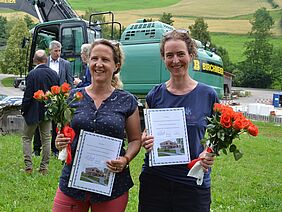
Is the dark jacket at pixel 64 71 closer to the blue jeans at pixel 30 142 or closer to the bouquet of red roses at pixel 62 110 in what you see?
the blue jeans at pixel 30 142

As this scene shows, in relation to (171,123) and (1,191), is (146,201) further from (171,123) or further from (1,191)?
(1,191)

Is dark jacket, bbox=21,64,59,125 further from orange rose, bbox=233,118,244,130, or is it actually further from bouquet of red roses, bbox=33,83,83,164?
orange rose, bbox=233,118,244,130

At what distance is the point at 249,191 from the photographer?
261 inches

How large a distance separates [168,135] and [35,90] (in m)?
4.10

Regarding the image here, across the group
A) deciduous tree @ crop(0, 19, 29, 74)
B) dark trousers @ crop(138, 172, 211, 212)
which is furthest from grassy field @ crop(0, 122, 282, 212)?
deciduous tree @ crop(0, 19, 29, 74)

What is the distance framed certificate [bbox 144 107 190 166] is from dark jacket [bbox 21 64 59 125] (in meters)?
3.77

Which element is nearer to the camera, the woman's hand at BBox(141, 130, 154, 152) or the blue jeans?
the woman's hand at BBox(141, 130, 154, 152)

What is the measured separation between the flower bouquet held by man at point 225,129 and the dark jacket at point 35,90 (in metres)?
4.10

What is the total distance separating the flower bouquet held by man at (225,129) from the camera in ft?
8.51

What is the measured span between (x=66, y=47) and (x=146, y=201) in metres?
8.89

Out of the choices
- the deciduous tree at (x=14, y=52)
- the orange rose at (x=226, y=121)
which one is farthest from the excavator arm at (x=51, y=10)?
the deciduous tree at (x=14, y=52)

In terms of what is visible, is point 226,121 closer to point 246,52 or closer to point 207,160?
point 207,160

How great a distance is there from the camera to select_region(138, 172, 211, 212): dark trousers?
9.45 ft

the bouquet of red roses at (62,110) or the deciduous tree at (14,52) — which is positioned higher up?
the bouquet of red roses at (62,110)
